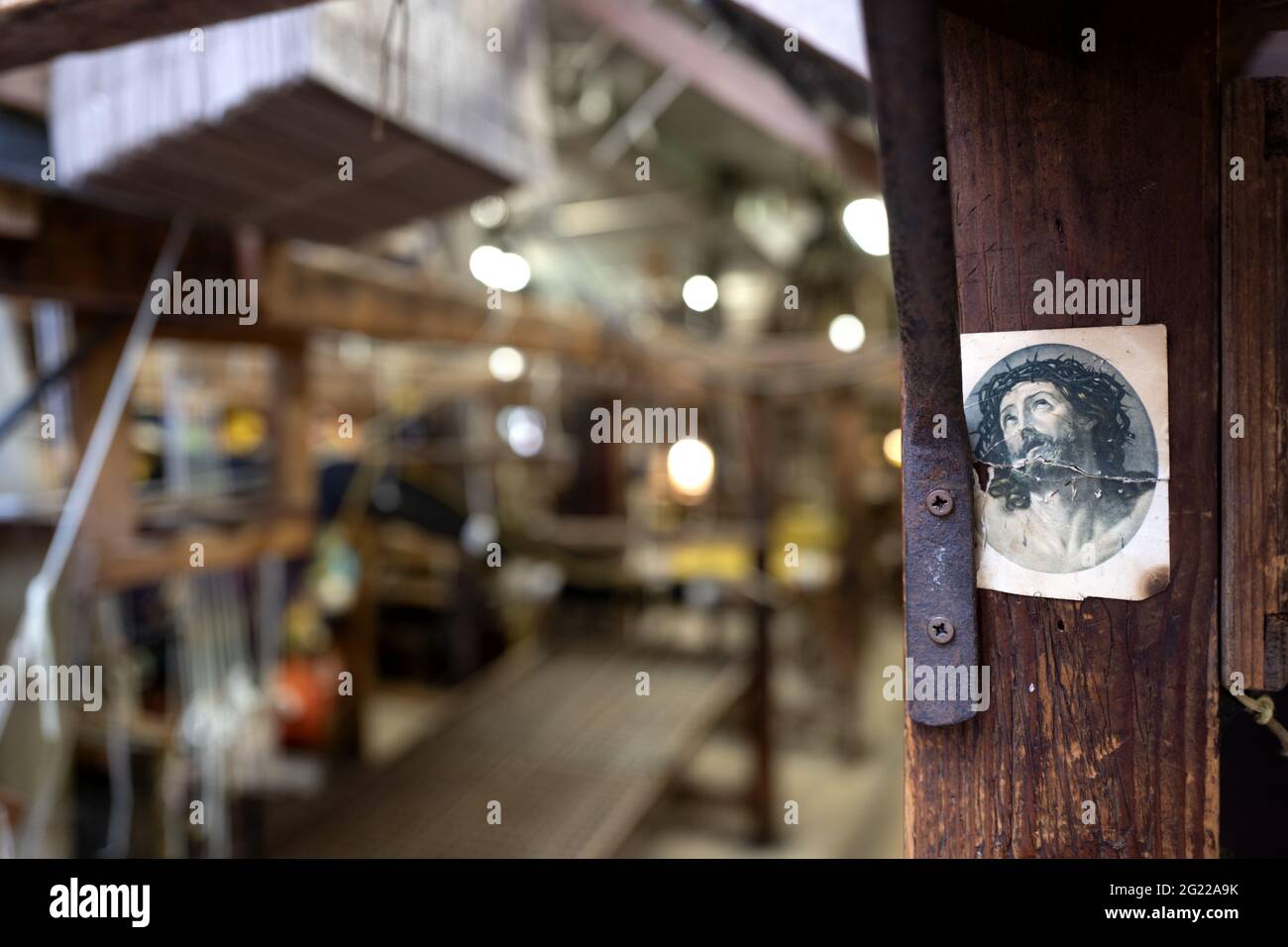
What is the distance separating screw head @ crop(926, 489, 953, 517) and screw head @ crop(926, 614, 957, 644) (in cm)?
10

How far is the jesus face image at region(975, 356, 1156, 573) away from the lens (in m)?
0.77

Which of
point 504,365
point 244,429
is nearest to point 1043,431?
point 504,365

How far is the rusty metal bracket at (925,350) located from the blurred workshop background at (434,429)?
0.59 meters

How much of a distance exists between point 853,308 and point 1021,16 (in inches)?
376

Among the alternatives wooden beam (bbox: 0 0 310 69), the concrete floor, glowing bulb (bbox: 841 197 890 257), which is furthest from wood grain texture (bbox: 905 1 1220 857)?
the concrete floor

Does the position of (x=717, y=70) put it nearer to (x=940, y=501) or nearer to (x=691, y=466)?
(x=940, y=501)

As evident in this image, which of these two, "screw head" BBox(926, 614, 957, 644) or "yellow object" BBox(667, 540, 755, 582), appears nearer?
"screw head" BBox(926, 614, 957, 644)

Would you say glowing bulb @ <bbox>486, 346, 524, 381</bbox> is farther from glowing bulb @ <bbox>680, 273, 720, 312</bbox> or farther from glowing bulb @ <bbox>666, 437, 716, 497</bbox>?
glowing bulb @ <bbox>680, 273, 720, 312</bbox>

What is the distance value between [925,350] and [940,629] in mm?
281

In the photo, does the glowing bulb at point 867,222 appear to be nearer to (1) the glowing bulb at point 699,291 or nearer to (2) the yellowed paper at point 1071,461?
(2) the yellowed paper at point 1071,461

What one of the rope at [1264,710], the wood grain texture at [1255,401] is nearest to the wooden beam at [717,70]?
the wood grain texture at [1255,401]

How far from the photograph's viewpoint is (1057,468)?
2.55 feet

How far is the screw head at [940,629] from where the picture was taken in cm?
79

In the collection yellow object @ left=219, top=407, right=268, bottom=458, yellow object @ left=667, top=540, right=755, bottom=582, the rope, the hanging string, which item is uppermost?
the hanging string
